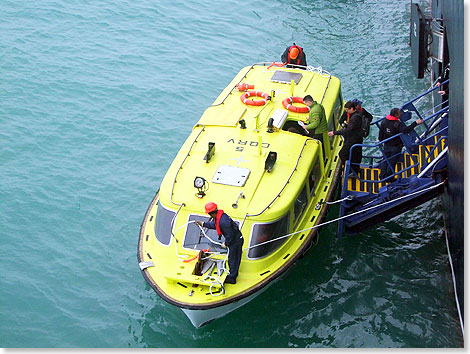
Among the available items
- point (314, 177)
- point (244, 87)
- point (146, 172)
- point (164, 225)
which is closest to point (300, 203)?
point (314, 177)

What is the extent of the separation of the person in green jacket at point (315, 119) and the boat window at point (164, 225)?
147 inches

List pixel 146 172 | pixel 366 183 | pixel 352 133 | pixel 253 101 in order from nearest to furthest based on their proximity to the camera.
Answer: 1. pixel 352 133
2. pixel 366 183
3. pixel 253 101
4. pixel 146 172

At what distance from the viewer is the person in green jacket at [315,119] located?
13.8 meters

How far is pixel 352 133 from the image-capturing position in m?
14.1

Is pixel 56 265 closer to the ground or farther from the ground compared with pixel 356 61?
closer to the ground

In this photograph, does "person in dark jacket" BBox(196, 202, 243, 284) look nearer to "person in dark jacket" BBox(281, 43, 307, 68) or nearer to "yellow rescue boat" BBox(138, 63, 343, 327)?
"yellow rescue boat" BBox(138, 63, 343, 327)

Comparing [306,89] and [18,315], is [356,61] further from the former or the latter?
[18,315]

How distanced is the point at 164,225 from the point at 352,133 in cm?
483

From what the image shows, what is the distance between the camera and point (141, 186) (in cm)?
1666

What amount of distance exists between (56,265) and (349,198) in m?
6.72

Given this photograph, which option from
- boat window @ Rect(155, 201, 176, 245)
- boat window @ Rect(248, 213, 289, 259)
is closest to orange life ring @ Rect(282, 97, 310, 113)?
boat window @ Rect(248, 213, 289, 259)

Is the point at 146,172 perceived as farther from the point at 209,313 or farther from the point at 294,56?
the point at 209,313

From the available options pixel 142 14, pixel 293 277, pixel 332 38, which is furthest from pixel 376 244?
pixel 142 14

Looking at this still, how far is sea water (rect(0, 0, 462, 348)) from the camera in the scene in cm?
1263
